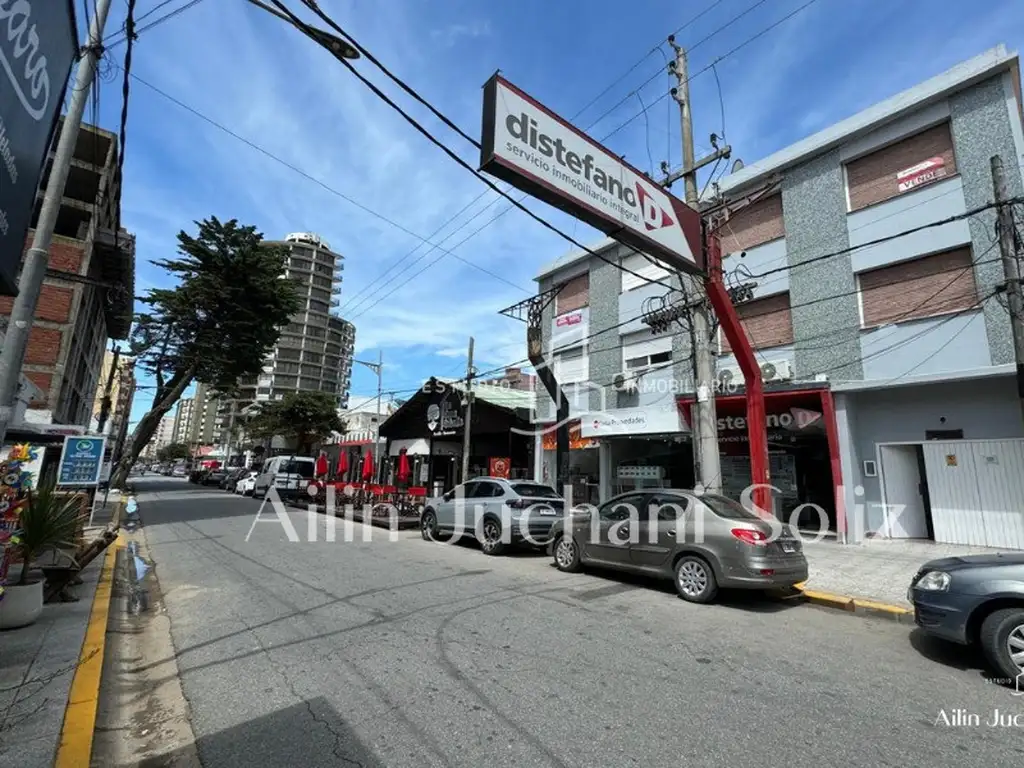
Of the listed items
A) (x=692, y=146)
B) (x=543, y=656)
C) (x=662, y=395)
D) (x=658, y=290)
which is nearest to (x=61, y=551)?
(x=543, y=656)

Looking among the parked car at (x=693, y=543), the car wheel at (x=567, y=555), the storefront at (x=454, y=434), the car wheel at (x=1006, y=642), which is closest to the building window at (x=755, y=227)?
the parked car at (x=693, y=543)

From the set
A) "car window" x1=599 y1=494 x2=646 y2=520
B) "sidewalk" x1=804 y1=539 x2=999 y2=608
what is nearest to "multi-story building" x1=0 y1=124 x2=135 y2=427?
"car window" x1=599 y1=494 x2=646 y2=520

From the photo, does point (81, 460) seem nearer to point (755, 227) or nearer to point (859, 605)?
point (859, 605)

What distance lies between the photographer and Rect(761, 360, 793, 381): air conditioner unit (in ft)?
45.2

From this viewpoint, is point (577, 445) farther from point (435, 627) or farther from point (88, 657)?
point (88, 657)

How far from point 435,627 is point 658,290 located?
14.0 m

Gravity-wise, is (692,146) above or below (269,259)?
below

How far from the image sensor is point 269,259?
2705 cm

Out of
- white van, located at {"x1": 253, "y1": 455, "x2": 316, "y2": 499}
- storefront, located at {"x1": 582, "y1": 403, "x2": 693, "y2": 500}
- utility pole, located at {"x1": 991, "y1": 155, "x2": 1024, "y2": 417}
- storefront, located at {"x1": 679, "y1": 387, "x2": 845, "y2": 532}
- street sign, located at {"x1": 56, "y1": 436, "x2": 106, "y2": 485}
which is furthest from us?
white van, located at {"x1": 253, "y1": 455, "x2": 316, "y2": 499}

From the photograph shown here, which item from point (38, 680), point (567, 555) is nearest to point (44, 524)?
point (38, 680)

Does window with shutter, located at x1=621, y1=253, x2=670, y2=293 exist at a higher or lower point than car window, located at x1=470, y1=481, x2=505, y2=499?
higher

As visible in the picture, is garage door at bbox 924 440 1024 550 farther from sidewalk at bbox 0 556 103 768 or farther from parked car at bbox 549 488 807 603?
sidewalk at bbox 0 556 103 768

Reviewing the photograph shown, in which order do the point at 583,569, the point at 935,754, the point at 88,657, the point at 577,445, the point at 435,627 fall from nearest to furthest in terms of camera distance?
the point at 935,754 → the point at 88,657 → the point at 435,627 → the point at 583,569 → the point at 577,445

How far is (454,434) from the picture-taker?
2498 cm
